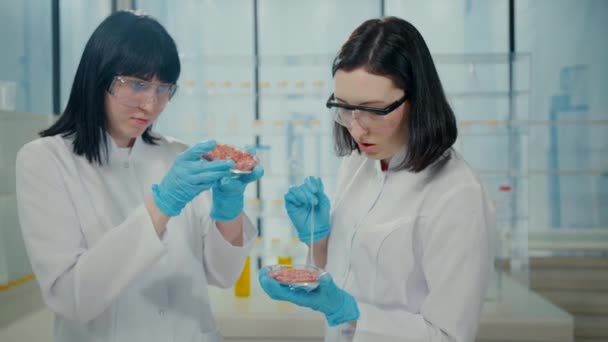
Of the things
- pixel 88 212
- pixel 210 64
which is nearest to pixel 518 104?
pixel 210 64

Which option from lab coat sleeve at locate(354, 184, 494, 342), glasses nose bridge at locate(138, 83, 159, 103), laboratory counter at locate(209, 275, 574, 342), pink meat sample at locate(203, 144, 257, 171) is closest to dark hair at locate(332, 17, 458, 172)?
lab coat sleeve at locate(354, 184, 494, 342)

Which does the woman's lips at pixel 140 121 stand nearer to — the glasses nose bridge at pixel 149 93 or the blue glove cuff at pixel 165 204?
the glasses nose bridge at pixel 149 93

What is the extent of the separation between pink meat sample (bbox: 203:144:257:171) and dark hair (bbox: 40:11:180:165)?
24cm

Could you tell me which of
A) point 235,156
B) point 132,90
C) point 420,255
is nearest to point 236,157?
point 235,156

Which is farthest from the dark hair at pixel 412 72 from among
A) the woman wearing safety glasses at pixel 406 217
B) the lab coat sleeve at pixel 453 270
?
the lab coat sleeve at pixel 453 270

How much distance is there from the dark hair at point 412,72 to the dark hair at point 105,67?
0.49 m

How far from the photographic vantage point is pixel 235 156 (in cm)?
149

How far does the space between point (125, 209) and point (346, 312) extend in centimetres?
66

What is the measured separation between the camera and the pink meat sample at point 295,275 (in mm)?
1301

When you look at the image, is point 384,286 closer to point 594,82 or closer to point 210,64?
point 210,64

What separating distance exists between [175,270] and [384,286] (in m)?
0.58

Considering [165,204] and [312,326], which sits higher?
[165,204]

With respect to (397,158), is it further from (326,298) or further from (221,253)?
(221,253)

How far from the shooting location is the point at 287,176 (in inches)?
143
